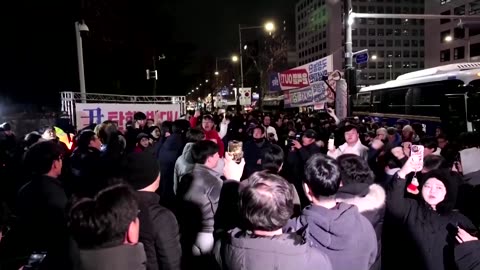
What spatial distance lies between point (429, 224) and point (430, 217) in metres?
0.06

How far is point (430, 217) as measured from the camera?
3248 mm

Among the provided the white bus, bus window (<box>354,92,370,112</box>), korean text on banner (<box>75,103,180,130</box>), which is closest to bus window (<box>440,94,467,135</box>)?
the white bus

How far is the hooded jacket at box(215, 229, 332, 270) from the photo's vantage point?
221 centimetres

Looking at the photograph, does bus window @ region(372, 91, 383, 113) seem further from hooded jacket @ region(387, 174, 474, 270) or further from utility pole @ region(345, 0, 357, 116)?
hooded jacket @ region(387, 174, 474, 270)

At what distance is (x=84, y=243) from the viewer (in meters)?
2.31

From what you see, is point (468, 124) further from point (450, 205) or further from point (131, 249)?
point (131, 249)

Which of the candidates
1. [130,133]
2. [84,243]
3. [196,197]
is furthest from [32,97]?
[84,243]

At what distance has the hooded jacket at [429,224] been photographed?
3174 mm

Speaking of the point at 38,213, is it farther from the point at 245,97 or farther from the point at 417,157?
the point at 245,97

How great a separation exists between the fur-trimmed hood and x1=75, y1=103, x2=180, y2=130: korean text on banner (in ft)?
33.7

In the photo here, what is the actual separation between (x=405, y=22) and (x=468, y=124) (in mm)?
119720

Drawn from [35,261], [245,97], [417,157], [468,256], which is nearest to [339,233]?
[468,256]

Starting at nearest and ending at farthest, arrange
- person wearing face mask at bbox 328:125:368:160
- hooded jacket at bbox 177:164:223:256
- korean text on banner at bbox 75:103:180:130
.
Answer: hooded jacket at bbox 177:164:223:256, person wearing face mask at bbox 328:125:368:160, korean text on banner at bbox 75:103:180:130

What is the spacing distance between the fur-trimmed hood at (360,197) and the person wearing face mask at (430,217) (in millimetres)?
248
